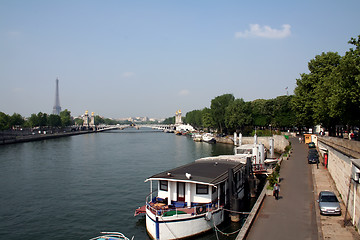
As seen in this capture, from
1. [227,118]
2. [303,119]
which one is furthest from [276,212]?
[227,118]

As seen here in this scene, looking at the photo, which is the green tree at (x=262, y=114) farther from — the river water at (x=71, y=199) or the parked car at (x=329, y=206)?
the parked car at (x=329, y=206)

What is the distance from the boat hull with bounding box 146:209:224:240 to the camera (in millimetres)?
20156

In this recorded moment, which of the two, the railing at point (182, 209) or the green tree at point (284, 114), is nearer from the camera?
the railing at point (182, 209)

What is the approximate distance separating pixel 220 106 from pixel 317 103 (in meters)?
74.1

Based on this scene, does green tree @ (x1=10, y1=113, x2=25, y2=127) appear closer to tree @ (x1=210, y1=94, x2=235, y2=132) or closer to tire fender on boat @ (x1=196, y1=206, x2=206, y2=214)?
tree @ (x1=210, y1=94, x2=235, y2=132)

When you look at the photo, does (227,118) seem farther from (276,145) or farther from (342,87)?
(342,87)

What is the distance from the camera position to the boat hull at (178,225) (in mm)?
20156

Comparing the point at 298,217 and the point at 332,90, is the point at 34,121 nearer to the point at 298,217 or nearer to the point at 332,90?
the point at 332,90

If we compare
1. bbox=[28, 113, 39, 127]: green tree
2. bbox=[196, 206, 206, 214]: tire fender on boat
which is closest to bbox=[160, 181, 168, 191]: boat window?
bbox=[196, 206, 206, 214]: tire fender on boat

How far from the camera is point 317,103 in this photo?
4512 centimetres

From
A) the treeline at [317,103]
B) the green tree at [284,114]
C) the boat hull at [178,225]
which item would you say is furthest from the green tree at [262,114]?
the boat hull at [178,225]

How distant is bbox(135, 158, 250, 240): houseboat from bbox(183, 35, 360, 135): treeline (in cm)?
1518

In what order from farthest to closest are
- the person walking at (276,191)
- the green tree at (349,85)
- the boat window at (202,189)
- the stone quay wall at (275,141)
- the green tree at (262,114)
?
the green tree at (262,114)
the stone quay wall at (275,141)
the green tree at (349,85)
the person walking at (276,191)
the boat window at (202,189)

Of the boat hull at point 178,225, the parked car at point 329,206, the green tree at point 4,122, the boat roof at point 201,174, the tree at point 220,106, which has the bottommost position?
the boat hull at point 178,225
